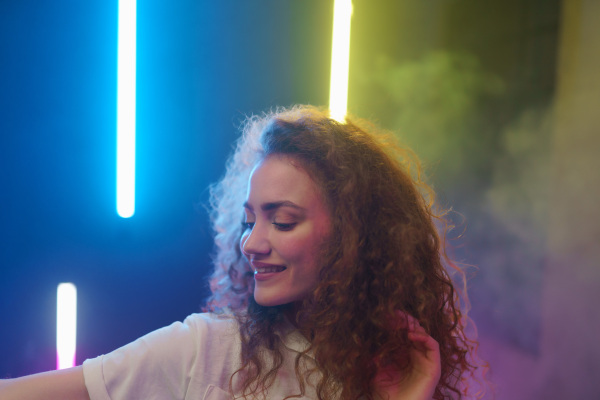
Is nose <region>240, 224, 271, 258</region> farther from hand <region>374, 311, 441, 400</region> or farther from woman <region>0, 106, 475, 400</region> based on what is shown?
hand <region>374, 311, 441, 400</region>

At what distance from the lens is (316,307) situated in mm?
1125

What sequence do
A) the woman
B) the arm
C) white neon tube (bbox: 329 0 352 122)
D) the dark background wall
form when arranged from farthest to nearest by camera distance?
white neon tube (bbox: 329 0 352 122), the dark background wall, the woman, the arm

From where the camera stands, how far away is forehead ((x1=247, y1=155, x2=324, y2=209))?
3.67 feet

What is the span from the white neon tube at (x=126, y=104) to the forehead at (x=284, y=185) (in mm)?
523

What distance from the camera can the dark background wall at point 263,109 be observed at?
1413 millimetres

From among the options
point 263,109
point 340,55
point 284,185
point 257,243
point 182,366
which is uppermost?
point 340,55

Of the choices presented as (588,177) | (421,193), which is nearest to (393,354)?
(421,193)

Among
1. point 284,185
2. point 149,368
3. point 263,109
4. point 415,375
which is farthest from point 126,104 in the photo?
point 415,375

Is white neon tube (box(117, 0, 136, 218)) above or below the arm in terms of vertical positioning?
above

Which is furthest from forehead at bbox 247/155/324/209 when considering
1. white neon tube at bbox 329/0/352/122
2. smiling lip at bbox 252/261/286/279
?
white neon tube at bbox 329/0/352/122

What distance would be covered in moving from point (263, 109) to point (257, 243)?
0.71 metres

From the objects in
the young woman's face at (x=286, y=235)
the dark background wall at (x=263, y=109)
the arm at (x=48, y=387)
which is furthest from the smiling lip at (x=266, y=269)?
the dark background wall at (x=263, y=109)

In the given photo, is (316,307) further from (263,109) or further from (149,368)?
(263,109)

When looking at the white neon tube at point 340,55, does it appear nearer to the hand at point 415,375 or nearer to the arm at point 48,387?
the hand at point 415,375
